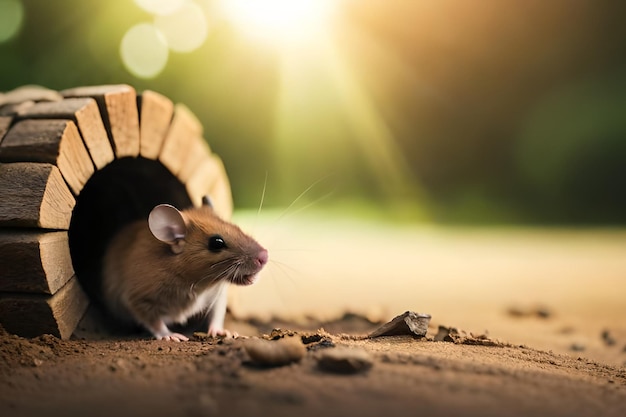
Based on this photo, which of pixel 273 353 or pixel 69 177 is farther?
pixel 69 177

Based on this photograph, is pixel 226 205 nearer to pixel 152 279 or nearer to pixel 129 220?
pixel 129 220

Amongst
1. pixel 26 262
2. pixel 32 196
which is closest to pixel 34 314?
pixel 26 262

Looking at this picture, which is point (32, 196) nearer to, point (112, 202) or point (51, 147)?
point (51, 147)

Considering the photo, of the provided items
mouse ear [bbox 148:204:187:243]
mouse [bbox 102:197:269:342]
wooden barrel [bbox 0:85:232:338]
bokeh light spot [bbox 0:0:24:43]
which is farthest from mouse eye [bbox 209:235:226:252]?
bokeh light spot [bbox 0:0:24:43]

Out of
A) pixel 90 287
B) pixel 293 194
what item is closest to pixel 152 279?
pixel 90 287

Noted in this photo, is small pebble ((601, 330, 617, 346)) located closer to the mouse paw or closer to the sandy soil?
the sandy soil

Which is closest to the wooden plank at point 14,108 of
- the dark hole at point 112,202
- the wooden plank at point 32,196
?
the wooden plank at point 32,196
